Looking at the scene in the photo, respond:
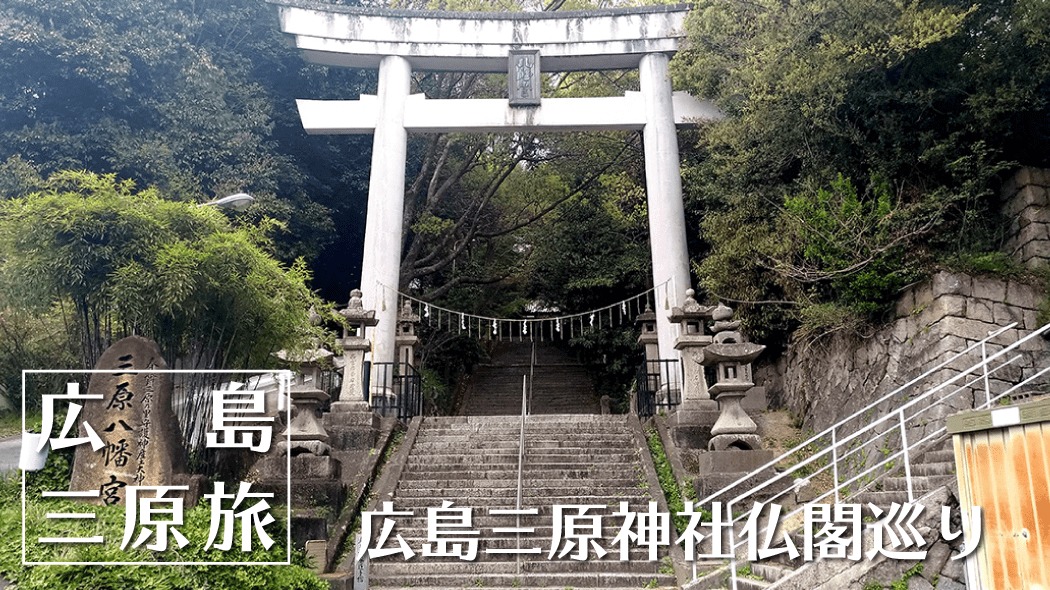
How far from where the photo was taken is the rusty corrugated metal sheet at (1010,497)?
4352mm

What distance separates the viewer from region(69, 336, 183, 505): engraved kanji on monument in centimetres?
691

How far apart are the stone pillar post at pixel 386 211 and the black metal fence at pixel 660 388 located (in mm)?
3992

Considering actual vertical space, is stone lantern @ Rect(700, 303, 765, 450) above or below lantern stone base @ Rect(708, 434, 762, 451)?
above

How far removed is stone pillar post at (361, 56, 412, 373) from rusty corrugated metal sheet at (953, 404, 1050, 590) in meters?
9.15

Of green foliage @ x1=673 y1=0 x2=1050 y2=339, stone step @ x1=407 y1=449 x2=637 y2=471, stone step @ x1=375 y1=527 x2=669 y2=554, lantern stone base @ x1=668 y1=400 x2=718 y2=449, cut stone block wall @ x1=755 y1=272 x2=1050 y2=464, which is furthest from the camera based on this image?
lantern stone base @ x1=668 y1=400 x2=718 y2=449

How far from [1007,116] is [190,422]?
953 cm

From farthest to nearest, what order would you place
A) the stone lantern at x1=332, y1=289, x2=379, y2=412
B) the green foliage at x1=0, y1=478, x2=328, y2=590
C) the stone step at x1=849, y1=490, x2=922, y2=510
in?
the stone lantern at x1=332, y1=289, x2=379, y2=412 < the stone step at x1=849, y1=490, x2=922, y2=510 < the green foliage at x1=0, y1=478, x2=328, y2=590

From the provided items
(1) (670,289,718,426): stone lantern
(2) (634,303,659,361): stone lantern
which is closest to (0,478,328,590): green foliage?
(1) (670,289,718,426): stone lantern

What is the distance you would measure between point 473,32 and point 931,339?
8.98m

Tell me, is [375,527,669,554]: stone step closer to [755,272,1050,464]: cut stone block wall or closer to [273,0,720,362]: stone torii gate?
[755,272,1050,464]: cut stone block wall

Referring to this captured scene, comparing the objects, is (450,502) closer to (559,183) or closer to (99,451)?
(99,451)

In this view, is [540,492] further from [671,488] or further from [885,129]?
[885,129]

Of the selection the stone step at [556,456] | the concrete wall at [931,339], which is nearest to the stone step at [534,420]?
the stone step at [556,456]

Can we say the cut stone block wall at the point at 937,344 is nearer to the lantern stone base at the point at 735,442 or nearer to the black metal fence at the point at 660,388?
the lantern stone base at the point at 735,442
